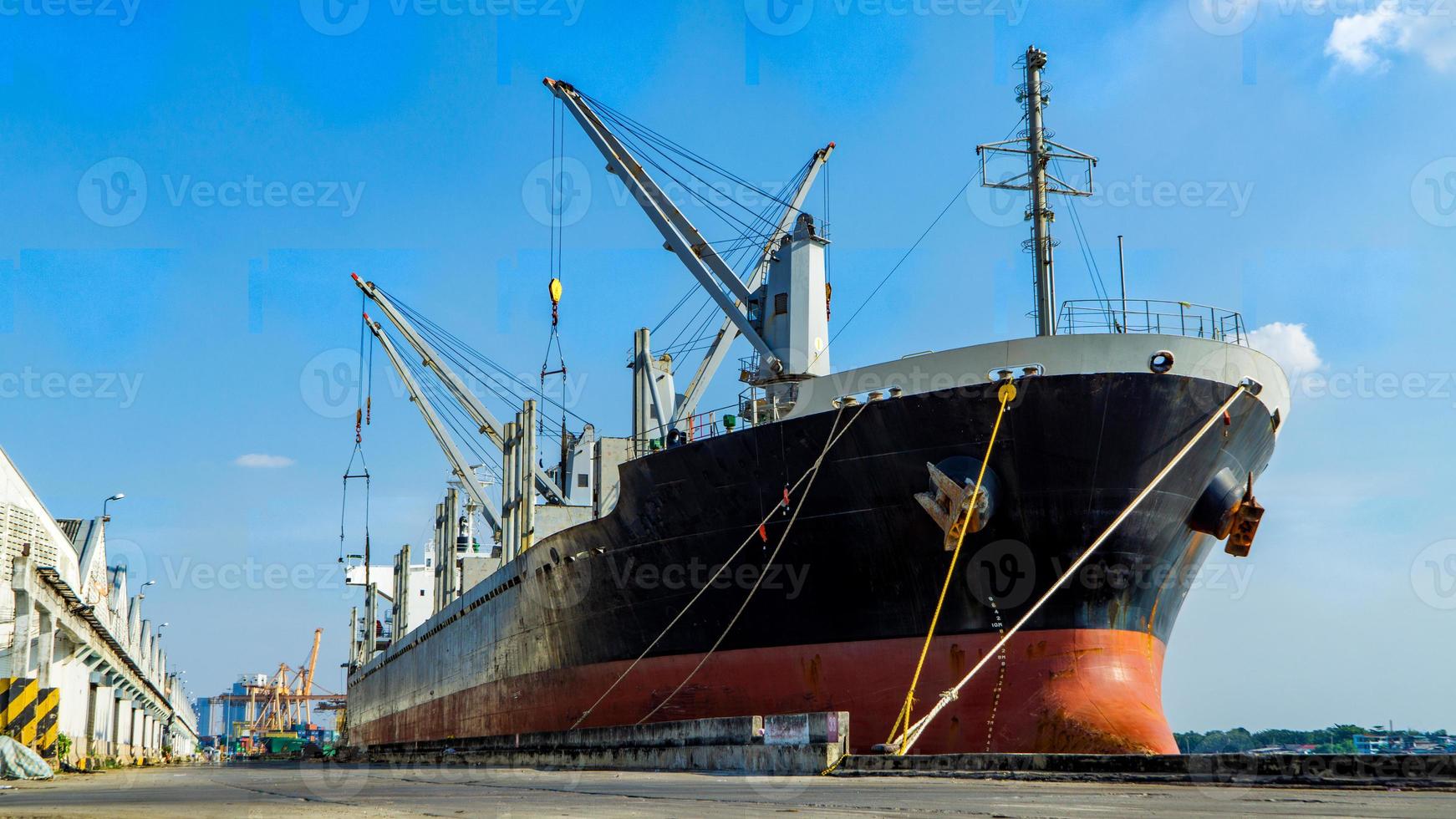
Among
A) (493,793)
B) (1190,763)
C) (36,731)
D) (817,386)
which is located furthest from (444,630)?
(1190,763)

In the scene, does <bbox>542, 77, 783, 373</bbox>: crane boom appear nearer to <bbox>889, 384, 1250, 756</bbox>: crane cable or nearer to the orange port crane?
<bbox>889, 384, 1250, 756</bbox>: crane cable

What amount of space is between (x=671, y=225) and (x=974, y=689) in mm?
11220

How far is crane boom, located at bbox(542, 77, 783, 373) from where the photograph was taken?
21406mm

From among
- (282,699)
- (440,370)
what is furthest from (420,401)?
(282,699)

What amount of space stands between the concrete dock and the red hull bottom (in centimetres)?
459

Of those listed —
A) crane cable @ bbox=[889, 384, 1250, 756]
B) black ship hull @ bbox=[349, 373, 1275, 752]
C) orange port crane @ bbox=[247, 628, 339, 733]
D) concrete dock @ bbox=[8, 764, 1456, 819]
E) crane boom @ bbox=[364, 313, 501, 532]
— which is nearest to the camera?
concrete dock @ bbox=[8, 764, 1456, 819]

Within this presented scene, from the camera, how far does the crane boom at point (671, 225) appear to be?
21.4m

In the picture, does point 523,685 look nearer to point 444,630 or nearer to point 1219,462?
point 444,630

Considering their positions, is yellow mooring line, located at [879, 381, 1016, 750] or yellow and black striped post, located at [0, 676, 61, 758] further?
yellow and black striped post, located at [0, 676, 61, 758]

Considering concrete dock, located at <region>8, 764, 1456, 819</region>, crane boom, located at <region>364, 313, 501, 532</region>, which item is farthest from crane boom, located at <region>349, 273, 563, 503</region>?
concrete dock, located at <region>8, 764, 1456, 819</region>

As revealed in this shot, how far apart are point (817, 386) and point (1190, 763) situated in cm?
897

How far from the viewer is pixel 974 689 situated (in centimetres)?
1477

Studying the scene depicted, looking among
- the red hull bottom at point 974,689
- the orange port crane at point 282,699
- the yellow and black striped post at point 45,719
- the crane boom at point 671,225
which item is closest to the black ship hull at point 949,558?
the red hull bottom at point 974,689

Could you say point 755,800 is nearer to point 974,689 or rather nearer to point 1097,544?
point 974,689
